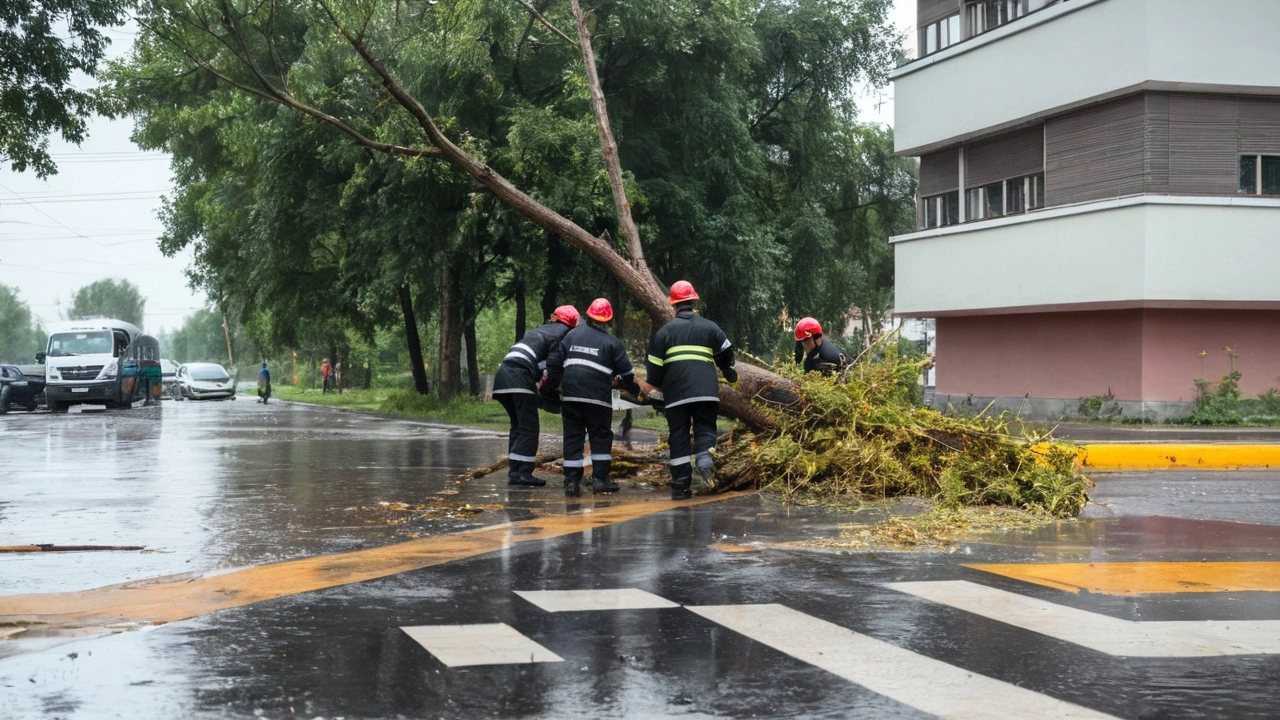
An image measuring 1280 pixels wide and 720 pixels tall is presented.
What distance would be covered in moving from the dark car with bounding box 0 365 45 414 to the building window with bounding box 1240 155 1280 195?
3436cm

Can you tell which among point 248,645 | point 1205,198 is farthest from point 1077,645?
point 1205,198

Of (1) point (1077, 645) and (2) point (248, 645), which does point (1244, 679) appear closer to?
(1) point (1077, 645)

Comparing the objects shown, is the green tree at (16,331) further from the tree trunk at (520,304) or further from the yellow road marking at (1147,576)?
the yellow road marking at (1147,576)

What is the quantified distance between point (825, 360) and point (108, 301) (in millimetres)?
189516

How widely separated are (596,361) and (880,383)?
8.99 ft

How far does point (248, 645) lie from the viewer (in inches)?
219

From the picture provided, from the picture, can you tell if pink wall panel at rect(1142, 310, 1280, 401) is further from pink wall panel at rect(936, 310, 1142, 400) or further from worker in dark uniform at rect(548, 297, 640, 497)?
worker in dark uniform at rect(548, 297, 640, 497)

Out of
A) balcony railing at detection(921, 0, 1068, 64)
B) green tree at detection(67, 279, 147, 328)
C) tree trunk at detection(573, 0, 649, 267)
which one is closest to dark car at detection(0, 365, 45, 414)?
balcony railing at detection(921, 0, 1068, 64)

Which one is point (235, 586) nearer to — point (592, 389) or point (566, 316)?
point (592, 389)

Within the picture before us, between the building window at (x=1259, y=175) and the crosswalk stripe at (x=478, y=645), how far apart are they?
73.5 ft

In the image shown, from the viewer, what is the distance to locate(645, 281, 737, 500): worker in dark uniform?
11891mm

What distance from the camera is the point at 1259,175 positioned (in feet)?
79.9

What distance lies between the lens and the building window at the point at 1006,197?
90.3 feet

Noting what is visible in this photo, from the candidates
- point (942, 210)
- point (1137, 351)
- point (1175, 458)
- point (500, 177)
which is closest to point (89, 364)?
point (942, 210)
